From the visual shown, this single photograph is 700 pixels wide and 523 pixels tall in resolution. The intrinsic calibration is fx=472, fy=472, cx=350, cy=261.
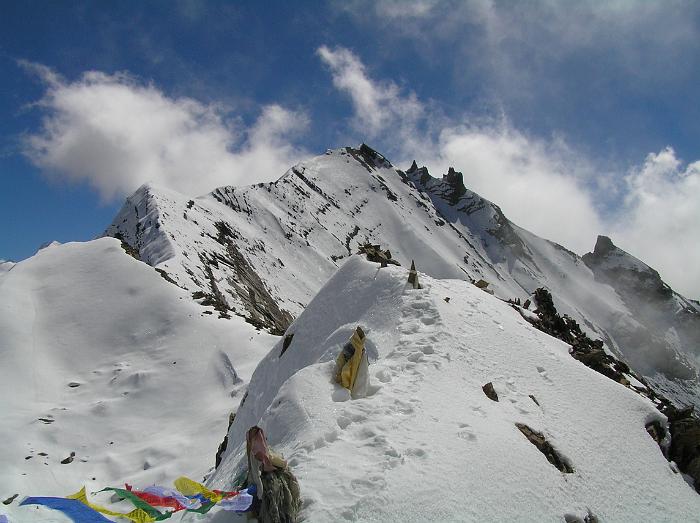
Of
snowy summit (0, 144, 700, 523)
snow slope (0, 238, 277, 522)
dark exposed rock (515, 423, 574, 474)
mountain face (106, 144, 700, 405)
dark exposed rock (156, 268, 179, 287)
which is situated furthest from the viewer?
mountain face (106, 144, 700, 405)

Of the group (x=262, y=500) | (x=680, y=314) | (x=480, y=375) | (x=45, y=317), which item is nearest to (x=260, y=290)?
(x=45, y=317)

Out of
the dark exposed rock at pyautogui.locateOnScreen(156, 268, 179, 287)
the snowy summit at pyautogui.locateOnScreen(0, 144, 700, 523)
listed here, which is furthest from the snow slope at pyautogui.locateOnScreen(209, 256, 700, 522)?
the dark exposed rock at pyautogui.locateOnScreen(156, 268, 179, 287)

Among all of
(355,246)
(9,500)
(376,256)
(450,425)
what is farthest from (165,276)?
(355,246)

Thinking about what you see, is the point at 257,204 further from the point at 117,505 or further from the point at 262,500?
the point at 262,500

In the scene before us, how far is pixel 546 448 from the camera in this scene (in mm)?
9055

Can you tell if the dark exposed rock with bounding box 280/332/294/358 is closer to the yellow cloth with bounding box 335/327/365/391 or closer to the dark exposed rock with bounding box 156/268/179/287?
the yellow cloth with bounding box 335/327/365/391

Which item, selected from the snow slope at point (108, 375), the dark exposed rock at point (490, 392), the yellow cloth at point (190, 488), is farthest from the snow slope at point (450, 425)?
the snow slope at point (108, 375)

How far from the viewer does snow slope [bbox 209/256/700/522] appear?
6672 mm

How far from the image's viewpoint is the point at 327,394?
9039 millimetres

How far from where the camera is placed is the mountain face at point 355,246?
45.0 metres

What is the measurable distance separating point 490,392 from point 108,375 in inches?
760

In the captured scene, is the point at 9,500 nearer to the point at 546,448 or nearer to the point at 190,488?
the point at 190,488

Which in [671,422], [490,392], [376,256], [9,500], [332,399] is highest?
[376,256]

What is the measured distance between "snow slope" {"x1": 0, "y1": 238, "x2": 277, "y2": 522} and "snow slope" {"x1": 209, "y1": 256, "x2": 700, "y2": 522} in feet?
17.5
